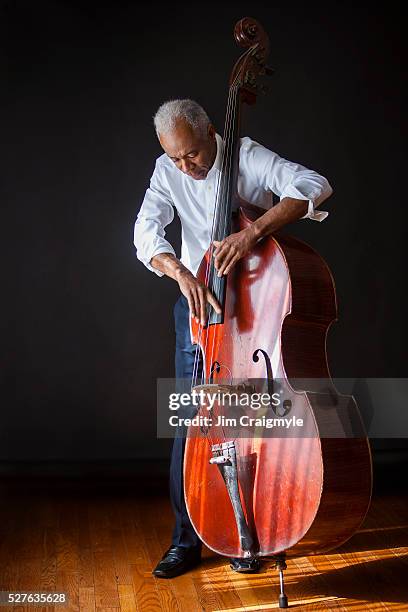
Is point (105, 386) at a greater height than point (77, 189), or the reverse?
point (77, 189)

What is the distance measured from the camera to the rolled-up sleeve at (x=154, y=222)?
266 centimetres

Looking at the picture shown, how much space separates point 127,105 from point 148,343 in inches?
41.6

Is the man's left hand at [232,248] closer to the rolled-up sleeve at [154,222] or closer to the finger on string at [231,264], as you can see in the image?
the finger on string at [231,264]

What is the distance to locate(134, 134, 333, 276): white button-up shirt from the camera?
2463 mm

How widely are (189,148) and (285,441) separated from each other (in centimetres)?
87

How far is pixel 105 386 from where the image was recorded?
3.91 m

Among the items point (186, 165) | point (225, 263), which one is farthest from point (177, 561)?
point (186, 165)

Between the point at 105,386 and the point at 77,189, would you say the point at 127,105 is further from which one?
the point at 105,386

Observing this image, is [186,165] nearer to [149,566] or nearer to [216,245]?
[216,245]

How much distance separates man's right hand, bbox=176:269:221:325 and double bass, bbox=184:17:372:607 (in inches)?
0.7

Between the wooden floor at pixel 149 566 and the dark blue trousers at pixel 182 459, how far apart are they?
11 centimetres

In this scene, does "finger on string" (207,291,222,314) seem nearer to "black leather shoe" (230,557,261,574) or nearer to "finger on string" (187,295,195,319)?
"finger on string" (187,295,195,319)

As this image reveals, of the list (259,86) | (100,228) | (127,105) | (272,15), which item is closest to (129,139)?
(127,105)

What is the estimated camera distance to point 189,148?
2.47m
